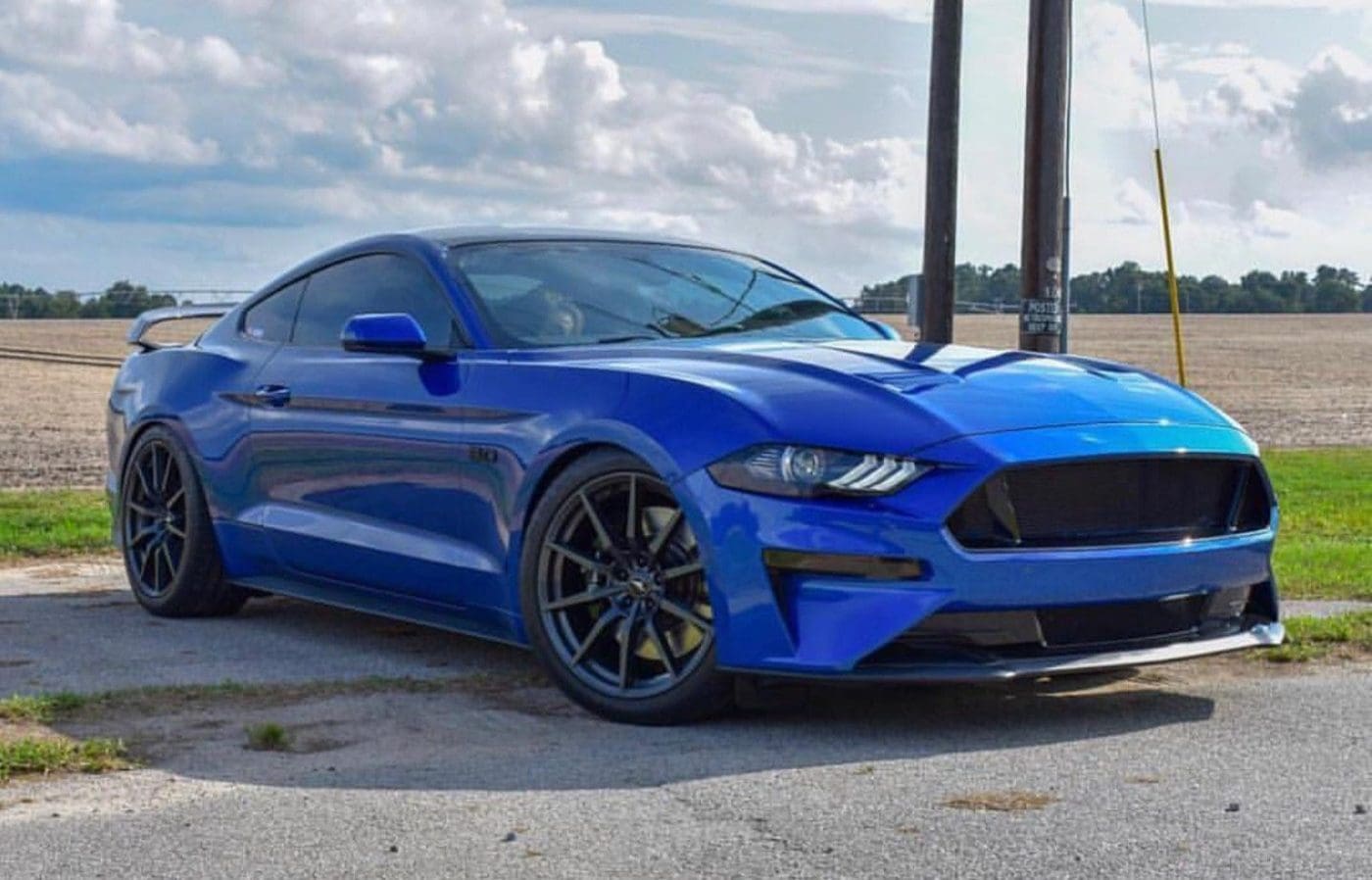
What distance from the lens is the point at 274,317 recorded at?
829 centimetres

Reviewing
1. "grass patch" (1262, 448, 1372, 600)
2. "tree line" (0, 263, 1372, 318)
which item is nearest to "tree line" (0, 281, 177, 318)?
"tree line" (0, 263, 1372, 318)

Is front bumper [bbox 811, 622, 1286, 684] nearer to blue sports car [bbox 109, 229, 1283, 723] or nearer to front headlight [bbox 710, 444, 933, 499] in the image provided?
blue sports car [bbox 109, 229, 1283, 723]

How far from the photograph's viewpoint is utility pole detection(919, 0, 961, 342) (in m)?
11.8

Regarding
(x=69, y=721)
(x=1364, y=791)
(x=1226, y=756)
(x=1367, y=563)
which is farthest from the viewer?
(x=1367, y=563)

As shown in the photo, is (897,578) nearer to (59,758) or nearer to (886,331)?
(59,758)

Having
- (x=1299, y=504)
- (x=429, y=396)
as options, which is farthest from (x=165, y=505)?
(x=1299, y=504)

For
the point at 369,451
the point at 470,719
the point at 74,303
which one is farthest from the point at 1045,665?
the point at 74,303

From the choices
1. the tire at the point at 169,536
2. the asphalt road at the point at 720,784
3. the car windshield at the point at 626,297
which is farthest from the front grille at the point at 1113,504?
the tire at the point at 169,536

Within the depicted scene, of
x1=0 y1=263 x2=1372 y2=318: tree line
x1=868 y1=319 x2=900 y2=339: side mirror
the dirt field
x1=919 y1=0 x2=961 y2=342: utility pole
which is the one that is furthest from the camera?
x1=0 y1=263 x2=1372 y2=318: tree line

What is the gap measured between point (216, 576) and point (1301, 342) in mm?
48598

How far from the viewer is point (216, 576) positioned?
8.29m

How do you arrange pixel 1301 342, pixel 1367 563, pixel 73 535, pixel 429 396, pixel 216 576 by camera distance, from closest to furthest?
pixel 429 396
pixel 216 576
pixel 1367 563
pixel 73 535
pixel 1301 342

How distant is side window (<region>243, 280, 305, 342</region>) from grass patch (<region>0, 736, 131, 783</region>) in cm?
283

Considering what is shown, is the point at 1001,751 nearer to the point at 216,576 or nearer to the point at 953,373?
the point at 953,373
